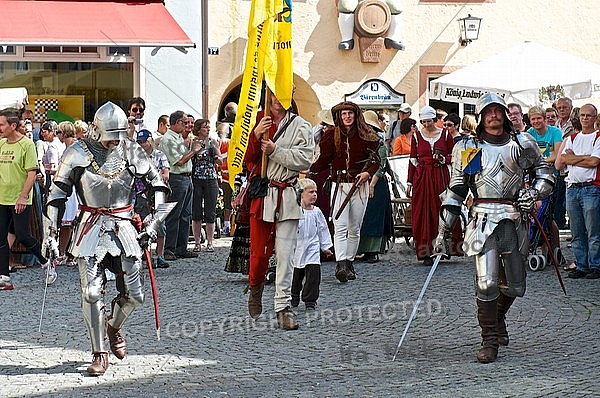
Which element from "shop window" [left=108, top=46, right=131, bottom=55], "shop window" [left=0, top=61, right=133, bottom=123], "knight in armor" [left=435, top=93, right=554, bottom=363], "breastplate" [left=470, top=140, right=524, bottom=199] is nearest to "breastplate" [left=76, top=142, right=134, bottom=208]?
"knight in armor" [left=435, top=93, right=554, bottom=363]

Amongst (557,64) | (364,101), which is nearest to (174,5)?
(364,101)

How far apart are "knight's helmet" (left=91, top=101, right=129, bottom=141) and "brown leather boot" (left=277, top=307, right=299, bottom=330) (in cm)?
221

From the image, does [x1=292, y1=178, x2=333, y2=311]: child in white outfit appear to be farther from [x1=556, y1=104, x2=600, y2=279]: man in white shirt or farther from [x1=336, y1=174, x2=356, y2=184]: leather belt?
[x1=556, y1=104, x2=600, y2=279]: man in white shirt

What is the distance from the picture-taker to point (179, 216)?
551 inches

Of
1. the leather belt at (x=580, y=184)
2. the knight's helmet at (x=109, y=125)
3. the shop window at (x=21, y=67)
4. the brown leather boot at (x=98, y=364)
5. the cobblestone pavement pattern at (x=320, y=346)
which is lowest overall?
the cobblestone pavement pattern at (x=320, y=346)

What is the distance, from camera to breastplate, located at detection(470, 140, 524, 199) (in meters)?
8.06

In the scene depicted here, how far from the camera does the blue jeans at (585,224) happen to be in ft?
40.1

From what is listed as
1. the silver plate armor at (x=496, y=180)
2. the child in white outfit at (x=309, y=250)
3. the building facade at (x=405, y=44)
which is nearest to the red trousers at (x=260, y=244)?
the child in white outfit at (x=309, y=250)

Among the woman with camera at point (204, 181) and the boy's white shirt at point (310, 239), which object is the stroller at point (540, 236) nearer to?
the boy's white shirt at point (310, 239)

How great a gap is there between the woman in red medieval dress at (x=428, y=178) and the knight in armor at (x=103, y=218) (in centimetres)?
617

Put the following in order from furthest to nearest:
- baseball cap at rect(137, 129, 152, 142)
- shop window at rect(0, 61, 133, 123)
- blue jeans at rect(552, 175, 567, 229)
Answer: shop window at rect(0, 61, 133, 123), blue jeans at rect(552, 175, 567, 229), baseball cap at rect(137, 129, 152, 142)

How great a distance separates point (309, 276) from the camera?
33.6 feet

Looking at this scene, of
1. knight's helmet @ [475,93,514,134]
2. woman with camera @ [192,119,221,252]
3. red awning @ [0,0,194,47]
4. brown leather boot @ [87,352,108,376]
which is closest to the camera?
brown leather boot @ [87,352,108,376]

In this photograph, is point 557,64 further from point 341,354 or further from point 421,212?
point 341,354
